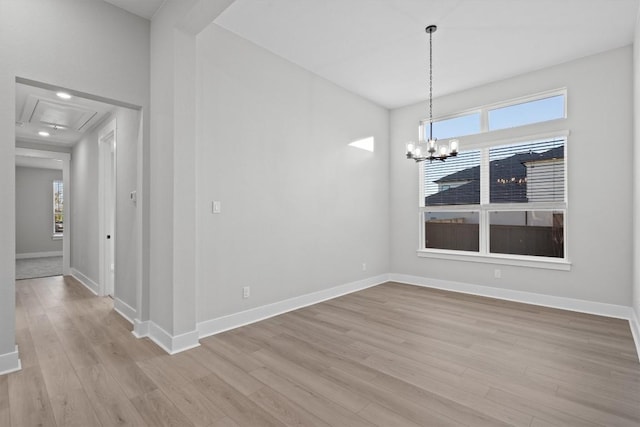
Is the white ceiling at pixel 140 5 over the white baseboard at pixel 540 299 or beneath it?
over

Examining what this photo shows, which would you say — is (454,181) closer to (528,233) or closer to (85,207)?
(528,233)

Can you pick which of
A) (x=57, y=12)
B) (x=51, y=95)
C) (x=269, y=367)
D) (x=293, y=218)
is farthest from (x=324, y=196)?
(x=51, y=95)

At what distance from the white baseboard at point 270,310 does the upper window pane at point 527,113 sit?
3.26 meters

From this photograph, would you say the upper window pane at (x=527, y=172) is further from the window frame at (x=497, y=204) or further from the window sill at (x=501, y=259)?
the window sill at (x=501, y=259)

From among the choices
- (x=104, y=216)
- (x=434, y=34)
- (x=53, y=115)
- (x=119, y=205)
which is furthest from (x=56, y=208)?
(x=434, y=34)

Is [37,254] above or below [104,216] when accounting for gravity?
below

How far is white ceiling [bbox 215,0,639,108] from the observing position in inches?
120

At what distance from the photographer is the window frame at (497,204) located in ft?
13.8

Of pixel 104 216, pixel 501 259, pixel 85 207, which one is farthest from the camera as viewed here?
pixel 85 207

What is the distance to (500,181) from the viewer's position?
189 inches

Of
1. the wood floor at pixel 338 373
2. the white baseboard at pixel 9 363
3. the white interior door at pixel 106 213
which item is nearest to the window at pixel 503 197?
the wood floor at pixel 338 373

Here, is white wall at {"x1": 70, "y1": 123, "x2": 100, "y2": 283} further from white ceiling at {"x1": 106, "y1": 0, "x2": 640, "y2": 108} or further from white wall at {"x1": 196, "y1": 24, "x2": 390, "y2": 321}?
white ceiling at {"x1": 106, "y1": 0, "x2": 640, "y2": 108}

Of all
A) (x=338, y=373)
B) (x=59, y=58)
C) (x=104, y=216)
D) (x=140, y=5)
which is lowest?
(x=338, y=373)

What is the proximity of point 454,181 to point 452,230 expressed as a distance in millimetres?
837
